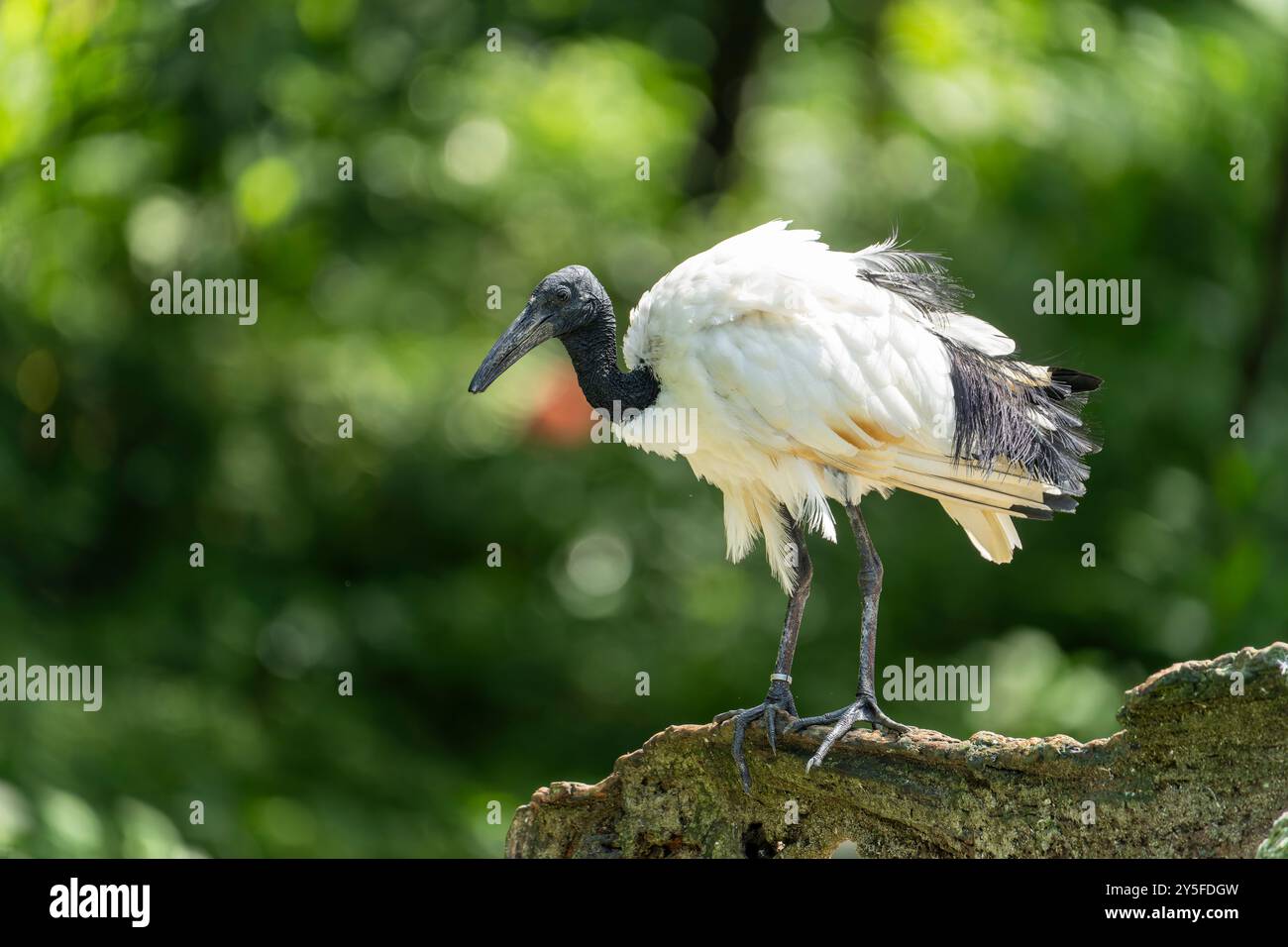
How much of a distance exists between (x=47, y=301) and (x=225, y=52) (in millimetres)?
1671

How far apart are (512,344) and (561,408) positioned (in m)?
3.24

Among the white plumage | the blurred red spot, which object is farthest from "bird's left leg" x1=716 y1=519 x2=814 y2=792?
the blurred red spot

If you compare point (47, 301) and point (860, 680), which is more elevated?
point (47, 301)

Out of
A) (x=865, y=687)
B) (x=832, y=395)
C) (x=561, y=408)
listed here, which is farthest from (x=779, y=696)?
(x=561, y=408)

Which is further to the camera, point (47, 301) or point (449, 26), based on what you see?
point (449, 26)

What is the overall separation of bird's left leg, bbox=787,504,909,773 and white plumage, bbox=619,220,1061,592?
20 cm

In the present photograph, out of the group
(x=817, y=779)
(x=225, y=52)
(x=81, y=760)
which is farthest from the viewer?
(x=225, y=52)

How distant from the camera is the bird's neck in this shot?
5.08 metres

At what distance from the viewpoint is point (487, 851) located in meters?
8.54

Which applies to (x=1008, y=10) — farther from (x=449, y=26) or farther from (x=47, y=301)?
(x=47, y=301)

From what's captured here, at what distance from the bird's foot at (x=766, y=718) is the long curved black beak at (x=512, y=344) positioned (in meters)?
1.28

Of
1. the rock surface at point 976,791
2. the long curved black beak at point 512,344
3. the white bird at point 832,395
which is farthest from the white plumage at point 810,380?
the rock surface at point 976,791

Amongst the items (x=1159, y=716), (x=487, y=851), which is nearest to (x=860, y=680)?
(x=1159, y=716)

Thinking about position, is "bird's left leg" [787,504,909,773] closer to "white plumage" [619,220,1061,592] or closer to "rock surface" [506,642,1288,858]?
"rock surface" [506,642,1288,858]
